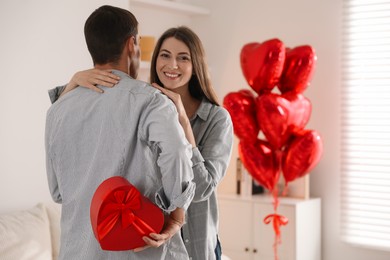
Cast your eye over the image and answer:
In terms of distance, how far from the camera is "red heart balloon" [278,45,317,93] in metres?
3.73

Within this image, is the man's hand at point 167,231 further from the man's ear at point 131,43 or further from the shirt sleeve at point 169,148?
the man's ear at point 131,43

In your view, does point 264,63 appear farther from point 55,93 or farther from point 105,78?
point 105,78

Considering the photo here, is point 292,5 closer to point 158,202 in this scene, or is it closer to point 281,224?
point 281,224

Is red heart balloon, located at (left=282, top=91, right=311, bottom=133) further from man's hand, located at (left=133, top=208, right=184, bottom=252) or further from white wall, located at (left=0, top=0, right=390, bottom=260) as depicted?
man's hand, located at (left=133, top=208, right=184, bottom=252)

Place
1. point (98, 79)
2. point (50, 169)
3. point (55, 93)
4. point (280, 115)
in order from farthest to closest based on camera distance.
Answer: point (280, 115) → point (55, 93) → point (50, 169) → point (98, 79)

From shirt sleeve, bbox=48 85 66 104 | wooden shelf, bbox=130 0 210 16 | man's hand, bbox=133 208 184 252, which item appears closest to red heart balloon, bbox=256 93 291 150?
wooden shelf, bbox=130 0 210 16

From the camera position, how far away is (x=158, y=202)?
1.62 metres

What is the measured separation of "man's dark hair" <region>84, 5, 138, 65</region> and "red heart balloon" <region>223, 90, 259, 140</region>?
216cm

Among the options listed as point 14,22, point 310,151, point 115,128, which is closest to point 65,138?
point 115,128

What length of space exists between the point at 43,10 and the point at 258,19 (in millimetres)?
1748

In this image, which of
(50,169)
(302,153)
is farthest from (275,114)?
(50,169)

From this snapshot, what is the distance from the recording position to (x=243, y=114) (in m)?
3.79

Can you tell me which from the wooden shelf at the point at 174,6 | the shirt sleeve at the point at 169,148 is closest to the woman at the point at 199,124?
the shirt sleeve at the point at 169,148

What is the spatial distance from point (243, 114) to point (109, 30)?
2206 millimetres
